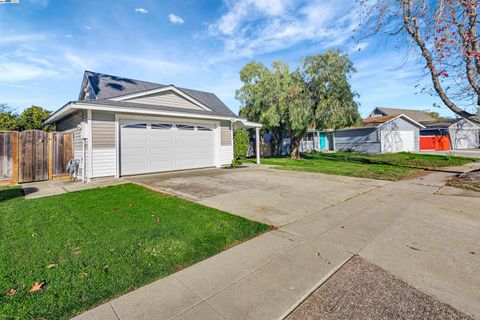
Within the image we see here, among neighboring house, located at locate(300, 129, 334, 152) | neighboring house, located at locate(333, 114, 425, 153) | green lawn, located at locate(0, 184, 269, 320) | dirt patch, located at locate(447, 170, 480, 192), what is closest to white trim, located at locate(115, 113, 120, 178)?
green lawn, located at locate(0, 184, 269, 320)

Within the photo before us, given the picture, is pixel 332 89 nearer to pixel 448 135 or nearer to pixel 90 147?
pixel 90 147

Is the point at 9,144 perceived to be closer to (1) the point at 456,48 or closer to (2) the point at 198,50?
(2) the point at 198,50

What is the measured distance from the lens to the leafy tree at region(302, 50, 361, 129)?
614 inches

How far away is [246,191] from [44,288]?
4.89 m

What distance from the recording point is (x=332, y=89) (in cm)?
1595

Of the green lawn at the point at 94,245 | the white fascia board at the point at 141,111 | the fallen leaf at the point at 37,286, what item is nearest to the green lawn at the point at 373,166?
the white fascia board at the point at 141,111

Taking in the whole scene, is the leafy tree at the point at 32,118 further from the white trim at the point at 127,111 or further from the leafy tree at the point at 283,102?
the leafy tree at the point at 283,102

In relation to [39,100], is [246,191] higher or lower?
lower

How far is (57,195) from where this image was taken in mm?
6383

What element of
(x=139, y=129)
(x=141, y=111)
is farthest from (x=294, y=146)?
(x=141, y=111)

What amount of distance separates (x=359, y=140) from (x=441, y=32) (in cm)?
1883

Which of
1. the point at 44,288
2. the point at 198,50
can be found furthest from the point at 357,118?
the point at 44,288

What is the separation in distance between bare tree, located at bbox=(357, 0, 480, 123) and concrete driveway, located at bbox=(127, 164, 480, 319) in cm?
359

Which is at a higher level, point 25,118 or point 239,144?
point 25,118
